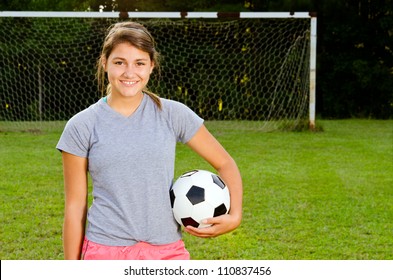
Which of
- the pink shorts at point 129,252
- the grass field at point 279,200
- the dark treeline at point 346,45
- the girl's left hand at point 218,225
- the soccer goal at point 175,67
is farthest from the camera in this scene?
the dark treeline at point 346,45

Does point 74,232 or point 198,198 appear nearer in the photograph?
point 74,232

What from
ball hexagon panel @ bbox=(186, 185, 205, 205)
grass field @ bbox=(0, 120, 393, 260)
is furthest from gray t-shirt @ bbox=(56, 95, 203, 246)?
grass field @ bbox=(0, 120, 393, 260)

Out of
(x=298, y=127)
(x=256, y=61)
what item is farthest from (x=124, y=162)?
(x=256, y=61)

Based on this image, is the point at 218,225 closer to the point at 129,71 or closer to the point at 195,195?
the point at 195,195

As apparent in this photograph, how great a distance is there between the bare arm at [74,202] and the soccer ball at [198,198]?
30cm

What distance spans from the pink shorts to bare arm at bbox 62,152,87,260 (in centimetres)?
4

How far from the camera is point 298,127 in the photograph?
11695 millimetres

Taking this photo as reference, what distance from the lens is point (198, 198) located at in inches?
Result: 93.9

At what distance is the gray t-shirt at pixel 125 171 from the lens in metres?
2.15

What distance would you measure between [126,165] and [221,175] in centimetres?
40

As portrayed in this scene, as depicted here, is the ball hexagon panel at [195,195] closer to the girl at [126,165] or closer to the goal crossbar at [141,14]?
the girl at [126,165]

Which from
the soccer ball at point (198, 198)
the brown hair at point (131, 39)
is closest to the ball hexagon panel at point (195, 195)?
the soccer ball at point (198, 198)

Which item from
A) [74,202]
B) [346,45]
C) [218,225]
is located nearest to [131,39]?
[74,202]

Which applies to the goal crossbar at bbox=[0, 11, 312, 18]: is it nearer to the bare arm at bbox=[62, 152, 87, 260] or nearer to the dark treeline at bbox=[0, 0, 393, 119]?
the dark treeline at bbox=[0, 0, 393, 119]
